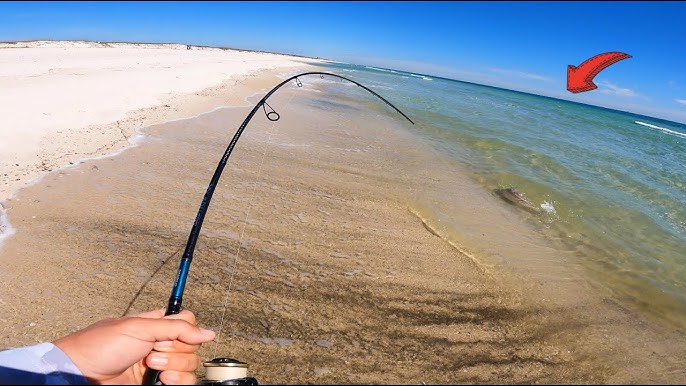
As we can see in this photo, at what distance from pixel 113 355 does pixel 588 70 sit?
6023mm

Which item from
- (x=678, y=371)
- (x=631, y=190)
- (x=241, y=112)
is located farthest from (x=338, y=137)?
(x=678, y=371)

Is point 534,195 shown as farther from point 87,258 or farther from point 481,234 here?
point 87,258

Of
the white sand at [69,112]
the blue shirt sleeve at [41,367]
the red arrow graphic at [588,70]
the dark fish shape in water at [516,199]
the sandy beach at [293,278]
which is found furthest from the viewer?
the dark fish shape in water at [516,199]

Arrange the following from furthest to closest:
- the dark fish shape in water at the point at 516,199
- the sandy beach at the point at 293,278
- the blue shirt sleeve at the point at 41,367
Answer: the dark fish shape in water at the point at 516,199
the sandy beach at the point at 293,278
the blue shirt sleeve at the point at 41,367

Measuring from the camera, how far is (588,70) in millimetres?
5098

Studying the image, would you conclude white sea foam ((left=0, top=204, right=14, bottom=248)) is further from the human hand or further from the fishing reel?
the fishing reel

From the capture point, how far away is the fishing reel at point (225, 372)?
2006 mm

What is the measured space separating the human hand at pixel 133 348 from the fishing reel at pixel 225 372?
0.70 ft

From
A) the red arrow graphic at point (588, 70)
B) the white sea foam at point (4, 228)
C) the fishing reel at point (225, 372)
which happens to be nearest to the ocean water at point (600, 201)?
the red arrow graphic at point (588, 70)

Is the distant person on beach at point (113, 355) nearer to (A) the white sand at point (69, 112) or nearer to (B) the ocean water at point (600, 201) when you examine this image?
(A) the white sand at point (69, 112)

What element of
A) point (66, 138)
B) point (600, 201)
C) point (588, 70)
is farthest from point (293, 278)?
point (600, 201)

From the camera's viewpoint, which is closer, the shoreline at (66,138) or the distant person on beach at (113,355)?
the distant person on beach at (113,355)

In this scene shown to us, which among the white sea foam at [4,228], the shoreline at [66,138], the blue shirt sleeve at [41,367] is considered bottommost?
the white sea foam at [4,228]

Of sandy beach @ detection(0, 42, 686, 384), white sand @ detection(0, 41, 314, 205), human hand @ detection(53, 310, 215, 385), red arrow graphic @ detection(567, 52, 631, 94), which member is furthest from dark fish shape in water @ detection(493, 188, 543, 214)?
white sand @ detection(0, 41, 314, 205)
